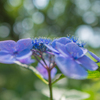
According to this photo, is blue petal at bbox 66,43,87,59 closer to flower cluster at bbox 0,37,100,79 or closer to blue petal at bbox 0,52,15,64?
flower cluster at bbox 0,37,100,79

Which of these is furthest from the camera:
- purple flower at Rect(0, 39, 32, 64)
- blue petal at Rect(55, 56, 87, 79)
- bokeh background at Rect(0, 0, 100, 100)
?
bokeh background at Rect(0, 0, 100, 100)

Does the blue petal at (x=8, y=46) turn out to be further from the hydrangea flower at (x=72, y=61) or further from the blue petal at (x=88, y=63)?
the blue petal at (x=88, y=63)

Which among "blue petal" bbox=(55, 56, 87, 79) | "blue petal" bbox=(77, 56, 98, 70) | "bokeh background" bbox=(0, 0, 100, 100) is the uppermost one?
"bokeh background" bbox=(0, 0, 100, 100)

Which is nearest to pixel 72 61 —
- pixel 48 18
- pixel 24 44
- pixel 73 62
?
pixel 73 62

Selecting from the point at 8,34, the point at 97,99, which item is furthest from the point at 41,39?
the point at 8,34

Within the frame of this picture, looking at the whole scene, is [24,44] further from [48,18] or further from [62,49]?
[48,18]

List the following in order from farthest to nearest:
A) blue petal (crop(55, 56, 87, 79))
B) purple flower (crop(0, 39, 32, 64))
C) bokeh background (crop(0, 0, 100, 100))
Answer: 1. bokeh background (crop(0, 0, 100, 100))
2. purple flower (crop(0, 39, 32, 64))
3. blue petal (crop(55, 56, 87, 79))

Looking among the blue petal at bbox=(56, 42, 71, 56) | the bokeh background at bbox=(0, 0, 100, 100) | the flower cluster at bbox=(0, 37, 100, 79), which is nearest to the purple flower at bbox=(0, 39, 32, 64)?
the flower cluster at bbox=(0, 37, 100, 79)

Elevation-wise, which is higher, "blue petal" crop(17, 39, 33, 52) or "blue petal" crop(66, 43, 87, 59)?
"blue petal" crop(17, 39, 33, 52)

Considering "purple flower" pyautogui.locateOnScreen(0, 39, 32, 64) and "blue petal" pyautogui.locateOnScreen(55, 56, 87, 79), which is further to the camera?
"purple flower" pyautogui.locateOnScreen(0, 39, 32, 64)
